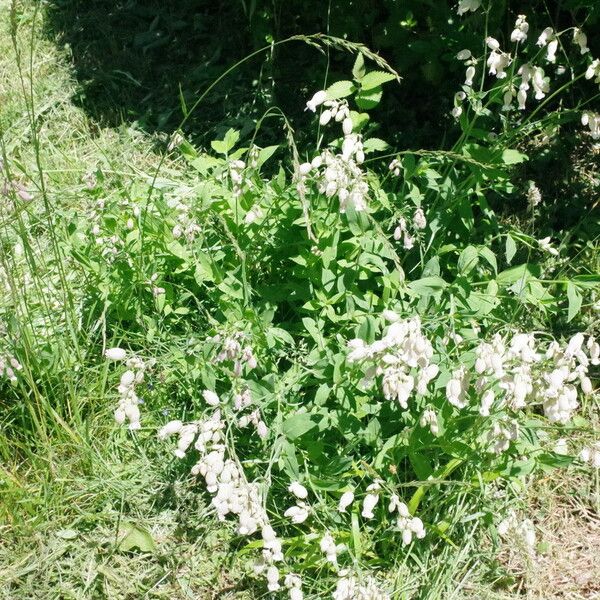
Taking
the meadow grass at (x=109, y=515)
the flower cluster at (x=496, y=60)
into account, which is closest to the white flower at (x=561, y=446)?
the meadow grass at (x=109, y=515)

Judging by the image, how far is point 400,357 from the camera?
2.02m

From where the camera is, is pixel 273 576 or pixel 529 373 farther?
pixel 273 576

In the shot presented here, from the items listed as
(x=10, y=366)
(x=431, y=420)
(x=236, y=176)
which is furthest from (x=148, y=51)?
(x=431, y=420)

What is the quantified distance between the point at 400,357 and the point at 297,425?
1.83ft

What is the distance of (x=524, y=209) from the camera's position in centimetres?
371

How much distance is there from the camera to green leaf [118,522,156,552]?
2658mm

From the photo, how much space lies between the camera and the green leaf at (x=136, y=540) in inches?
105

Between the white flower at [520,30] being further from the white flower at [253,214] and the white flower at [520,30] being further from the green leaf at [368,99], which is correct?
the white flower at [253,214]

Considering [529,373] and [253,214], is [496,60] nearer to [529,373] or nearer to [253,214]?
[253,214]

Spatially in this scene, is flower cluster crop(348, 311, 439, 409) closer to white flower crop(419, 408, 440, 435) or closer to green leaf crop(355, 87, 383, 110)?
white flower crop(419, 408, 440, 435)

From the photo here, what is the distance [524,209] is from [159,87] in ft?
6.69

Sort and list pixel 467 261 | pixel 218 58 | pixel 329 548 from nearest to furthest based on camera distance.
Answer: pixel 329 548 → pixel 467 261 → pixel 218 58

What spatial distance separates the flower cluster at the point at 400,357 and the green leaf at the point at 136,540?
1.00m

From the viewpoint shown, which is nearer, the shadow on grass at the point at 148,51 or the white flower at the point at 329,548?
the white flower at the point at 329,548
